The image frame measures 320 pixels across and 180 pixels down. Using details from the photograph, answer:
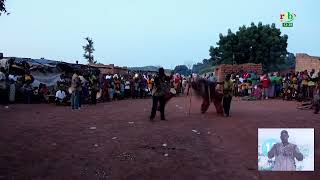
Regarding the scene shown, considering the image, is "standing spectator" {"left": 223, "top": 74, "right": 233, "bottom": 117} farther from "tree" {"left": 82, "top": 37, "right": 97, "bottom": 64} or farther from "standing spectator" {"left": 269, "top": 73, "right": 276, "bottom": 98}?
"tree" {"left": 82, "top": 37, "right": 97, "bottom": 64}

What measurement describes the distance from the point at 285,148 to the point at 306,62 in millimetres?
26476

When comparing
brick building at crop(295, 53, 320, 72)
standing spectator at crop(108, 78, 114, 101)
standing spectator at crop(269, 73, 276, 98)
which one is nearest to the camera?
standing spectator at crop(108, 78, 114, 101)

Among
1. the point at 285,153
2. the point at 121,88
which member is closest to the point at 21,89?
the point at 121,88

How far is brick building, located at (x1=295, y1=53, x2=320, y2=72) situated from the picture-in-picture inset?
963 inches

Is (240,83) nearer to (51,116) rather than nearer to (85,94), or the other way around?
(85,94)

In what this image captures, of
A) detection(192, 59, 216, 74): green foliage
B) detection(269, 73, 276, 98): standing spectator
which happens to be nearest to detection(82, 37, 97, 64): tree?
detection(192, 59, 216, 74): green foliage

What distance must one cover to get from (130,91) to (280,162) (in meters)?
24.1

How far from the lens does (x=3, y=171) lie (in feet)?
24.5

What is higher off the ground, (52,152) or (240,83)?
(240,83)

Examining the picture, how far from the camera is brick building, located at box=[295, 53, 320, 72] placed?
95.9 feet

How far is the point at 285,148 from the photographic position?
538 centimetres

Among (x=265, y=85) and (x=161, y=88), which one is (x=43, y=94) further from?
(x=265, y=85)

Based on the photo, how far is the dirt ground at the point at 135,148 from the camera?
759 cm

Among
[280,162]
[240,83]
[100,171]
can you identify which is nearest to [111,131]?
[100,171]
